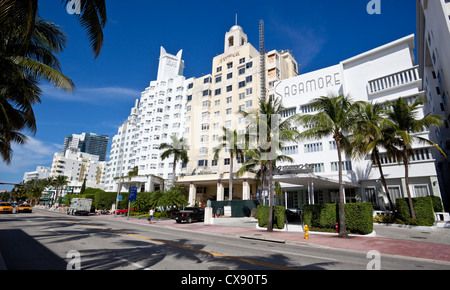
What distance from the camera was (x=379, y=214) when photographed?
25969mm

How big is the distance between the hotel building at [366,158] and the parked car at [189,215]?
11.4 metres

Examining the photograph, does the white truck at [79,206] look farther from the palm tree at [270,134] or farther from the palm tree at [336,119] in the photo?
the palm tree at [336,119]

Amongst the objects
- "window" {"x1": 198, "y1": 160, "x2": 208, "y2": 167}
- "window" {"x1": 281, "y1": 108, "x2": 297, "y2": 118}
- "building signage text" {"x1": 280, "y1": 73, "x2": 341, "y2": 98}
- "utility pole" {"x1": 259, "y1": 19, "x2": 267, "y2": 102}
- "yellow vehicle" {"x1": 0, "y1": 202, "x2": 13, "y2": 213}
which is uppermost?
"utility pole" {"x1": 259, "y1": 19, "x2": 267, "y2": 102}

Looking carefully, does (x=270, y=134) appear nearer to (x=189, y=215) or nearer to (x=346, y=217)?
(x=346, y=217)

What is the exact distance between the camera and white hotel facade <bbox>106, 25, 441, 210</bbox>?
29.0 m

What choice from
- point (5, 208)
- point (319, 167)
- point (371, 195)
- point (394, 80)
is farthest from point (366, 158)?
point (5, 208)

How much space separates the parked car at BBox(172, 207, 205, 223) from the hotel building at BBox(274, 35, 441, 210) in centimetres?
1137

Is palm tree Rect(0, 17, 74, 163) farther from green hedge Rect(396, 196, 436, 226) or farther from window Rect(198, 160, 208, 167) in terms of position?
window Rect(198, 160, 208, 167)

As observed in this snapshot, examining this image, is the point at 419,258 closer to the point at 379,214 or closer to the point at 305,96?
the point at 379,214

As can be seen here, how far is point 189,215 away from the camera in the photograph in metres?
27.1

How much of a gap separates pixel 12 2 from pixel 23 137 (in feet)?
52.8

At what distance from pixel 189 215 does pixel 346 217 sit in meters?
16.4

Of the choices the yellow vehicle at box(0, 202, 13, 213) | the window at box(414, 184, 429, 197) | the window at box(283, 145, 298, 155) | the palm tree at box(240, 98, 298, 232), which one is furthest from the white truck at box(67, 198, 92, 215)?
the window at box(414, 184, 429, 197)
